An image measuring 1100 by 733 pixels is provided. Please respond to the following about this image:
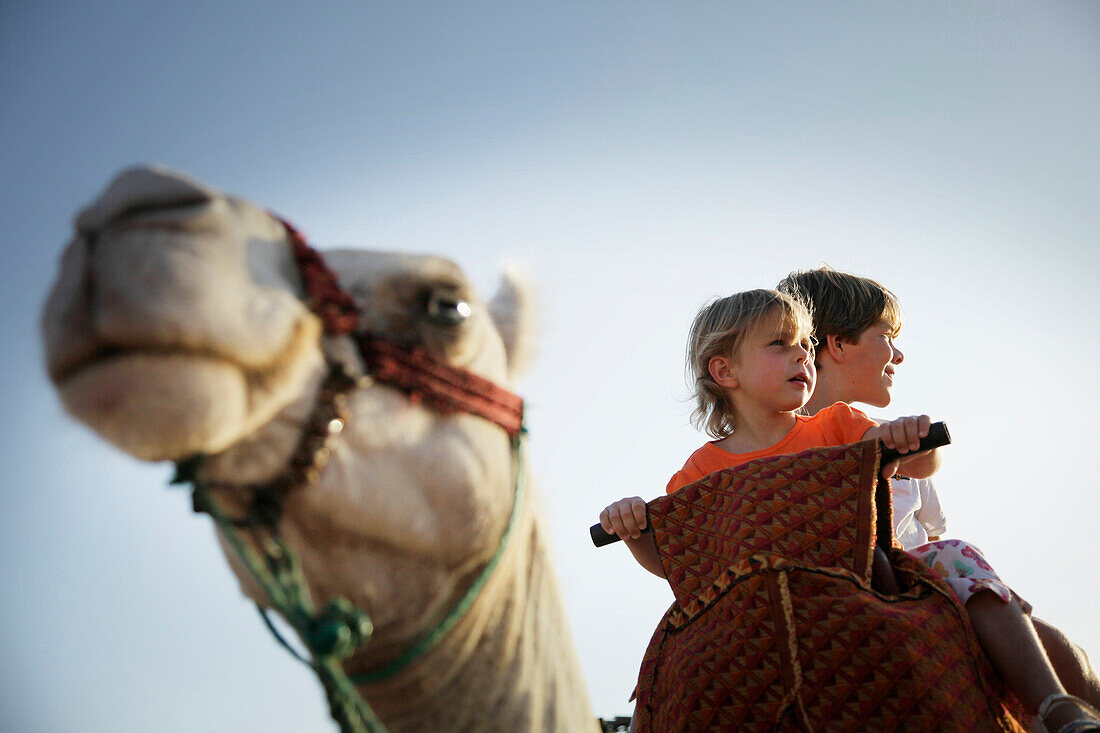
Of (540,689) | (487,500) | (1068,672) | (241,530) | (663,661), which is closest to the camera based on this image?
(241,530)

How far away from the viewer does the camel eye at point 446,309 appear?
148 centimetres

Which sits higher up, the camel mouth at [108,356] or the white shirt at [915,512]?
the camel mouth at [108,356]

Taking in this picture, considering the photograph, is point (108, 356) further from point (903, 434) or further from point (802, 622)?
point (903, 434)

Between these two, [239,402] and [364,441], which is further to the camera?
[364,441]

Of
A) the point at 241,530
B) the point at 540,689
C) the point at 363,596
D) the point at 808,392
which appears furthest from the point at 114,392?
the point at 808,392

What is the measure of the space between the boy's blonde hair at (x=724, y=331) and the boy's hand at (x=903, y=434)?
2.16 feet

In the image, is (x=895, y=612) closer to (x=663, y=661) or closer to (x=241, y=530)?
(x=663, y=661)

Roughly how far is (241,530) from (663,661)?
96 cm

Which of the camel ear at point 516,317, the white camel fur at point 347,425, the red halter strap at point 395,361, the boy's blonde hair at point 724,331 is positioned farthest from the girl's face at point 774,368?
the red halter strap at point 395,361

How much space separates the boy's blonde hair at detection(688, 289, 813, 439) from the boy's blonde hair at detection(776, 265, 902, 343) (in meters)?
0.46

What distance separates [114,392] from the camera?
110 centimetres

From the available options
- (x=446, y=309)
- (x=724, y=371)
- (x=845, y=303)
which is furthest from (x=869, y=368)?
(x=446, y=309)

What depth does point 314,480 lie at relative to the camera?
49.8 inches

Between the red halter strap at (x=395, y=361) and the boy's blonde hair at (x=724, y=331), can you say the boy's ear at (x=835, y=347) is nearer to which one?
the boy's blonde hair at (x=724, y=331)
